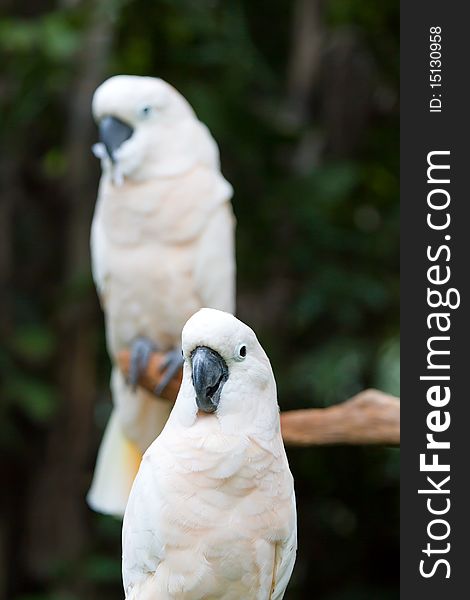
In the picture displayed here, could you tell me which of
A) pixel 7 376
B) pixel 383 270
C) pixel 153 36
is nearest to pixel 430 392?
pixel 383 270

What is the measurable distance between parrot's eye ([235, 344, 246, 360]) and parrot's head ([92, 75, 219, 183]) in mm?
893

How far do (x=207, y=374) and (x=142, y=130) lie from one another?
0.96m

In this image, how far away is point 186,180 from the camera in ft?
7.22

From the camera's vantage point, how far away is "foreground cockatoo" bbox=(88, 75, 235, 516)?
Result: 2137 millimetres

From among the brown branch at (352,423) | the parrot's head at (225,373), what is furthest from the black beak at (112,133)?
the parrot's head at (225,373)

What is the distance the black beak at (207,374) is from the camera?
4.31 feet

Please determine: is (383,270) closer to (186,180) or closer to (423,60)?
(423,60)

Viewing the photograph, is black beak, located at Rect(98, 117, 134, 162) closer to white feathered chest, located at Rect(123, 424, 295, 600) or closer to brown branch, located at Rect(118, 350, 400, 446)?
brown branch, located at Rect(118, 350, 400, 446)

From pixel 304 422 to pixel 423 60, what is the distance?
36.4 inches

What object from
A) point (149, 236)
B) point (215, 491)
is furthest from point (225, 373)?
point (149, 236)

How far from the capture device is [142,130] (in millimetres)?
2143

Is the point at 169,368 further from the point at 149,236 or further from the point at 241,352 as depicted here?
the point at 241,352

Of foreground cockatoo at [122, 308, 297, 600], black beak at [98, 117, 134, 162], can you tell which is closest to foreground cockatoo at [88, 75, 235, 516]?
black beak at [98, 117, 134, 162]

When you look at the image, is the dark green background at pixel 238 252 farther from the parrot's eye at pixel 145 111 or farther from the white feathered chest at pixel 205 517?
the white feathered chest at pixel 205 517
